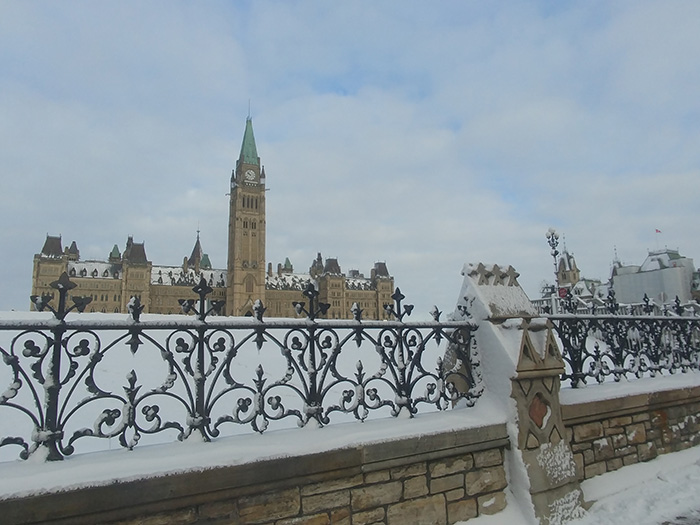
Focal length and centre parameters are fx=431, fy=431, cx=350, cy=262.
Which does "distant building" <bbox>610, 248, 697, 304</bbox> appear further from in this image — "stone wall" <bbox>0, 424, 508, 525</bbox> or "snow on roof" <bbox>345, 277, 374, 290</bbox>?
"stone wall" <bbox>0, 424, 508, 525</bbox>

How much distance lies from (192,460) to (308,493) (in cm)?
87

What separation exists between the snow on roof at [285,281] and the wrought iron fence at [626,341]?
98.8 meters

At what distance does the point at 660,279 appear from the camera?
5900 centimetres

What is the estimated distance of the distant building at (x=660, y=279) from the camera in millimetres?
57375

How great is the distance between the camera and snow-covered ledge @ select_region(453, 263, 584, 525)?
12.8 ft

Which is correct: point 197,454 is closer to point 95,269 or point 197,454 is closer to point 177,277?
point 177,277

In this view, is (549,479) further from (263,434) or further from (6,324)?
(6,324)

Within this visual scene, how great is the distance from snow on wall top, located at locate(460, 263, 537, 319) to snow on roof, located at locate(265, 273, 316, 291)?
10025 centimetres

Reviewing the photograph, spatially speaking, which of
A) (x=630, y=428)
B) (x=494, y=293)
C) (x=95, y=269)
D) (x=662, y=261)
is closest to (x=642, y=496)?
(x=630, y=428)

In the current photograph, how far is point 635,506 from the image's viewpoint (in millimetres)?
4270

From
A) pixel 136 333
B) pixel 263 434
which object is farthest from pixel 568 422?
pixel 136 333

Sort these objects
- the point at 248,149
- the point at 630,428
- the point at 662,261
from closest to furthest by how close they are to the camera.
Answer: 1. the point at 630,428
2. the point at 662,261
3. the point at 248,149

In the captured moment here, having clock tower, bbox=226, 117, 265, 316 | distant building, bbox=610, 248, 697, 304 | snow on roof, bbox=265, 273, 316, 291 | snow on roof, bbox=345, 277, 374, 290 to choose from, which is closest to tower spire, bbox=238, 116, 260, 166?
clock tower, bbox=226, 117, 265, 316

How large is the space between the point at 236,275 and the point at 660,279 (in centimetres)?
7997
